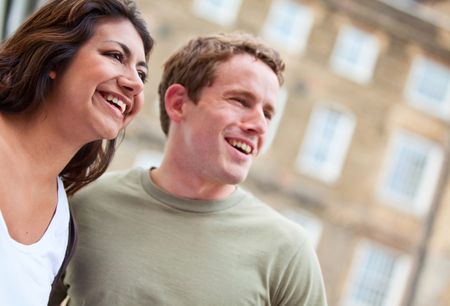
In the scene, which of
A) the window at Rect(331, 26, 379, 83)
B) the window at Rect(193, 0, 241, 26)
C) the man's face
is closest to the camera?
the man's face

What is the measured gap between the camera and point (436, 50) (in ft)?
52.4

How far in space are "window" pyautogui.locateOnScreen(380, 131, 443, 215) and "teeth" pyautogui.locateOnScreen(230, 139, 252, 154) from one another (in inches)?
564

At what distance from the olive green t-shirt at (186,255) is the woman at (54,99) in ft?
0.48

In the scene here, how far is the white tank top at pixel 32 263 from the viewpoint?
1521mm

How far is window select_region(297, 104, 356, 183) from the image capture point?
15352 mm

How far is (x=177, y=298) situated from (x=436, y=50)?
50.3 ft

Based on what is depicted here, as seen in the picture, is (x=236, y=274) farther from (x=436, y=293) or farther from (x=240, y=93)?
(x=436, y=293)

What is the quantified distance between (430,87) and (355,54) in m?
2.00

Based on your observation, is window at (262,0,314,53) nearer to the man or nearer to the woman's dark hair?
the man

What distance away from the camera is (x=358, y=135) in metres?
15.6

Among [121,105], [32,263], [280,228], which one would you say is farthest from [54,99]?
[280,228]

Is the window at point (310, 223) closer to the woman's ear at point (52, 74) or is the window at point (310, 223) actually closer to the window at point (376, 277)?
the window at point (376, 277)

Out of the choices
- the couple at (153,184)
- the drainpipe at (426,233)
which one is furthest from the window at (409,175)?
the couple at (153,184)

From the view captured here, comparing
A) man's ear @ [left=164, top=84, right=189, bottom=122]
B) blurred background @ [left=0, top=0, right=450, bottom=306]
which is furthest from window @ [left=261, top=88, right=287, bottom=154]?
man's ear @ [left=164, top=84, right=189, bottom=122]
